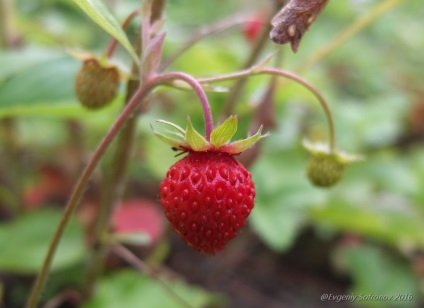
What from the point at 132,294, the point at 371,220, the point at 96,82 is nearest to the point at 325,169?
the point at 96,82

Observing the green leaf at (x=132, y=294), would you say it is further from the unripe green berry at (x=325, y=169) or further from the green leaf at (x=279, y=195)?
the unripe green berry at (x=325, y=169)

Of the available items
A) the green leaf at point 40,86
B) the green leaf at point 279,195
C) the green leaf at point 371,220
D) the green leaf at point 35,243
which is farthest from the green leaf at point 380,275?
the green leaf at point 40,86

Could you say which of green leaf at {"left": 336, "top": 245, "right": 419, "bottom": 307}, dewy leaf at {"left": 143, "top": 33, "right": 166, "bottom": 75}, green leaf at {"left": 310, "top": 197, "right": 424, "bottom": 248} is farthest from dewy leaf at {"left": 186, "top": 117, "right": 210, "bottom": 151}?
green leaf at {"left": 336, "top": 245, "right": 419, "bottom": 307}

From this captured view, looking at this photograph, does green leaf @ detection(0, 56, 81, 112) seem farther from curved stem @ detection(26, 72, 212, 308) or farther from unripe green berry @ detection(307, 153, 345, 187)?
unripe green berry @ detection(307, 153, 345, 187)

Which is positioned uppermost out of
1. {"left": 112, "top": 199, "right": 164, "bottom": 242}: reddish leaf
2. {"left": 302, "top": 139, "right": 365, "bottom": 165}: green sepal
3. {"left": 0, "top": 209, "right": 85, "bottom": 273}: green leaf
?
{"left": 302, "top": 139, "right": 365, "bottom": 165}: green sepal

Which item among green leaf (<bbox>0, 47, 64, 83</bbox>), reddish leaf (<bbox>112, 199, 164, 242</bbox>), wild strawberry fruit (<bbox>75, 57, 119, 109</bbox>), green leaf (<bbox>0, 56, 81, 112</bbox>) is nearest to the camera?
wild strawberry fruit (<bbox>75, 57, 119, 109</bbox>)

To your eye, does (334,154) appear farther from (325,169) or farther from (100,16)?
(100,16)

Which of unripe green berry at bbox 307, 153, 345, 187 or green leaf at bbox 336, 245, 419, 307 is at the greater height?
unripe green berry at bbox 307, 153, 345, 187
